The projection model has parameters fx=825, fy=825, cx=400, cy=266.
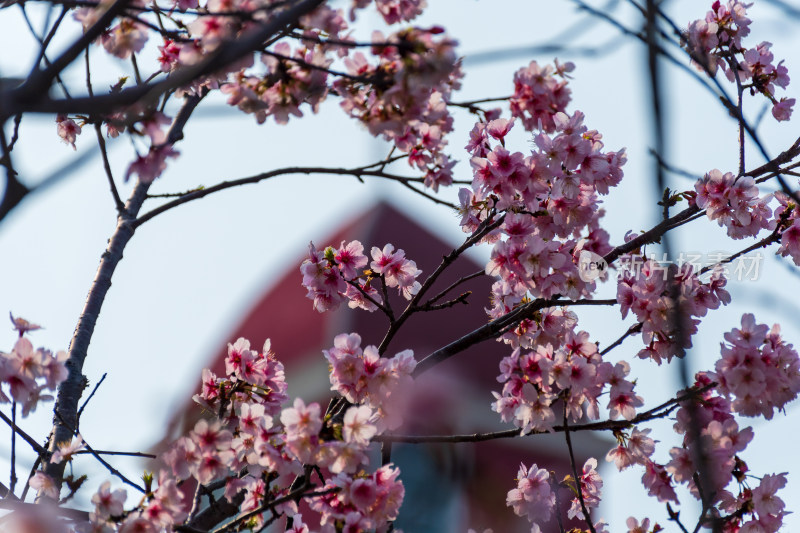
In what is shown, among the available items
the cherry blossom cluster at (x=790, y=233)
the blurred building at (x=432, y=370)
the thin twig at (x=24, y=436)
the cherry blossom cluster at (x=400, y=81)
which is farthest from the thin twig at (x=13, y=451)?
the blurred building at (x=432, y=370)

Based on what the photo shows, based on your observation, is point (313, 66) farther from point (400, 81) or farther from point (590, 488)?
point (590, 488)

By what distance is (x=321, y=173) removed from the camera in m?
3.13

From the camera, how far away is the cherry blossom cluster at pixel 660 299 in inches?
124

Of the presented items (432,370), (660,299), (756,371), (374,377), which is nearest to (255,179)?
(374,377)

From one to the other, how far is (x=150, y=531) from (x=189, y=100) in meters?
2.07

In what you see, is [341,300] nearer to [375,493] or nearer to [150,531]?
[375,493]

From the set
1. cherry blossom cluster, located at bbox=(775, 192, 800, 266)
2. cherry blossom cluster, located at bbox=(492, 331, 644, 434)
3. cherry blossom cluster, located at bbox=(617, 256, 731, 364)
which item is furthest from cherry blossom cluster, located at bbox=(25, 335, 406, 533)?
cherry blossom cluster, located at bbox=(775, 192, 800, 266)

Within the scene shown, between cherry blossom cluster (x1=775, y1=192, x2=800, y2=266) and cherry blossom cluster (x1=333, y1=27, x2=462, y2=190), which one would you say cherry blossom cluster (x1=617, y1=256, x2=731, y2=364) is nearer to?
cherry blossom cluster (x1=775, y1=192, x2=800, y2=266)

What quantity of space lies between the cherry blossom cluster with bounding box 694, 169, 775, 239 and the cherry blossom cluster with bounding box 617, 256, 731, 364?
0.24 m

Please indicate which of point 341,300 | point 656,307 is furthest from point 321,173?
point 656,307

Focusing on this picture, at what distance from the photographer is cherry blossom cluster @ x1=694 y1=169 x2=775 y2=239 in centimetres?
328

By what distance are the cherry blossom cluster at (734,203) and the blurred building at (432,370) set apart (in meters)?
5.64

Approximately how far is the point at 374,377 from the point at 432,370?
26.2 ft

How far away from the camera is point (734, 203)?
327 centimetres
